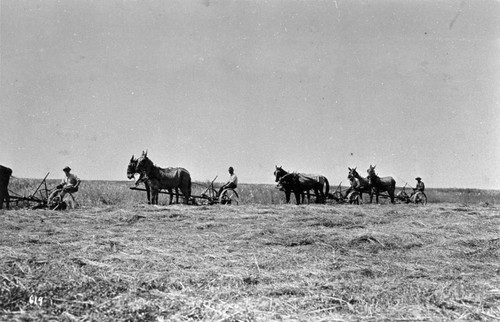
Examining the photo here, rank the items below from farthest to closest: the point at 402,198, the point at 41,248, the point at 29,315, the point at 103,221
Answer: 1. the point at 402,198
2. the point at 103,221
3. the point at 41,248
4. the point at 29,315

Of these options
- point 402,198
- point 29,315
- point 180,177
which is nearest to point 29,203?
point 180,177

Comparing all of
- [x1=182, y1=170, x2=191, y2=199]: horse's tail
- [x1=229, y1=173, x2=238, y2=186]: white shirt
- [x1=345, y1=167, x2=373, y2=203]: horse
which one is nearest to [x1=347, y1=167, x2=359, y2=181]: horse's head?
[x1=345, y1=167, x2=373, y2=203]: horse

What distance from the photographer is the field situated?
11.4ft

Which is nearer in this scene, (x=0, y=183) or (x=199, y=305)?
(x=199, y=305)

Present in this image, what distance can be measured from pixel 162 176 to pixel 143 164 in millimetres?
999

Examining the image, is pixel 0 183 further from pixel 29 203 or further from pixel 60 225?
pixel 60 225

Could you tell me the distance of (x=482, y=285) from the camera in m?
4.55

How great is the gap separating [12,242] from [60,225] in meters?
2.37

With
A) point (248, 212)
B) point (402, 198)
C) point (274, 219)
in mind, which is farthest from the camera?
point (402, 198)

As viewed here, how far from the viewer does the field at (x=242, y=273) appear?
3479 millimetres

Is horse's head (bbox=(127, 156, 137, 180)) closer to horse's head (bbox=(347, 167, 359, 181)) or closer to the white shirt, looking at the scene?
the white shirt

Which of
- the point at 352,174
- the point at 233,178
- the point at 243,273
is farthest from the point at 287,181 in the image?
the point at 243,273

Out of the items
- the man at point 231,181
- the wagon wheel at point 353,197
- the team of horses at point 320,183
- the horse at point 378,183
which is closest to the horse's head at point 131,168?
the man at point 231,181

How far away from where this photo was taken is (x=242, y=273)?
15.6 feet
